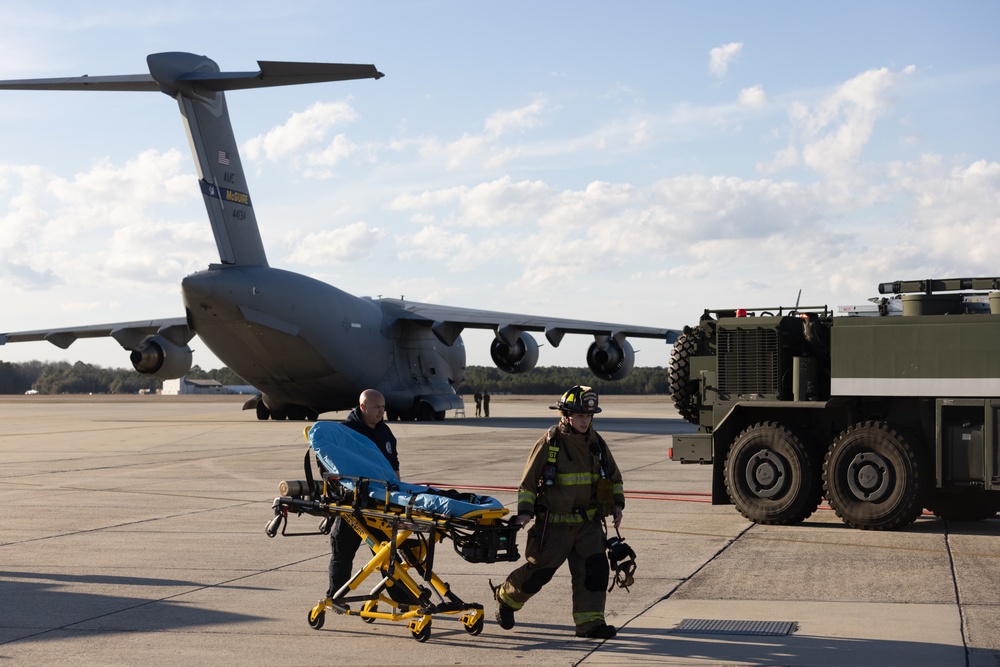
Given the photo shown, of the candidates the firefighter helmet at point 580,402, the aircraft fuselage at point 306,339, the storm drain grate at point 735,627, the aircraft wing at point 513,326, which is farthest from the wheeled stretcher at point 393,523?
the aircraft wing at point 513,326

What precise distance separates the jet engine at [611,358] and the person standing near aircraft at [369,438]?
104 feet

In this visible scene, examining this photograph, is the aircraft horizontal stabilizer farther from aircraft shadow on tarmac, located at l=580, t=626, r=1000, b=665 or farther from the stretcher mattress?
aircraft shadow on tarmac, located at l=580, t=626, r=1000, b=665

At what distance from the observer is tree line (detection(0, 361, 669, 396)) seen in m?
110

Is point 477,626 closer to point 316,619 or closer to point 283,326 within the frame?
point 316,619

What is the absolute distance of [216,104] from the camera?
33.8 m

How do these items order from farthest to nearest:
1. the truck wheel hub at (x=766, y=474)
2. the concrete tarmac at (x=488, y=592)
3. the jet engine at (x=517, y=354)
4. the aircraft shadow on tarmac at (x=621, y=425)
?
the jet engine at (x=517, y=354) < the aircraft shadow on tarmac at (x=621, y=425) < the truck wheel hub at (x=766, y=474) < the concrete tarmac at (x=488, y=592)

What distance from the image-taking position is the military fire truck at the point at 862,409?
41.4ft

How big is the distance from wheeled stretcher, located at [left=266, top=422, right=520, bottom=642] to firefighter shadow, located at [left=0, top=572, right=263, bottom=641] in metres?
0.91

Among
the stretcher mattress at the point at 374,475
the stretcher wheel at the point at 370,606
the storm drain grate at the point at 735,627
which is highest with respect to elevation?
the stretcher mattress at the point at 374,475

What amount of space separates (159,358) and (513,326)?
12.7 metres

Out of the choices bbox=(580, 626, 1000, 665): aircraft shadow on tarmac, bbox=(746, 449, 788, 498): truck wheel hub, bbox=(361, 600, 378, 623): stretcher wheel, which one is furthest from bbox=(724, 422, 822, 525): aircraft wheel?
bbox=(361, 600, 378, 623): stretcher wheel

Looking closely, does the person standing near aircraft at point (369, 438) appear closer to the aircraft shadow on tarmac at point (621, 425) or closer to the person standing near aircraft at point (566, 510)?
the person standing near aircraft at point (566, 510)

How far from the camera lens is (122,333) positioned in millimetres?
45188

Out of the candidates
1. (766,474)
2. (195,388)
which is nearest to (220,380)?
(195,388)
